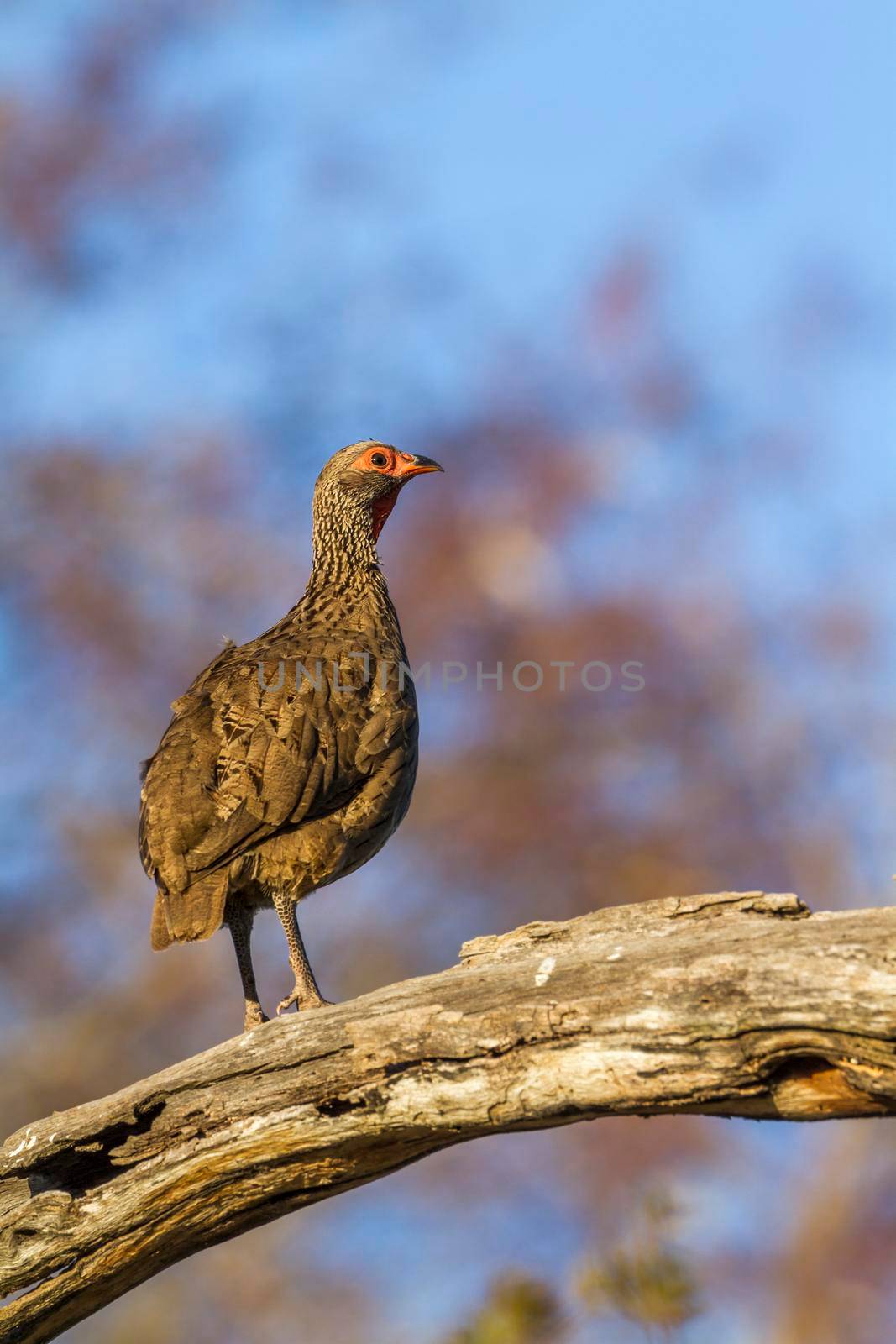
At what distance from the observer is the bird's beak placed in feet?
27.9

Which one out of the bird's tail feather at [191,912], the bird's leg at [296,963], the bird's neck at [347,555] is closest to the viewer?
the bird's tail feather at [191,912]

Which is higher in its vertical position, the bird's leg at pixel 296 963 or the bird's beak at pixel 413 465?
the bird's beak at pixel 413 465

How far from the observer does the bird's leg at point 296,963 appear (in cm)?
636

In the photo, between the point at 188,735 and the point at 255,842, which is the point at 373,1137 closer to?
the point at 255,842

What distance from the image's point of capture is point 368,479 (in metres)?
8.44

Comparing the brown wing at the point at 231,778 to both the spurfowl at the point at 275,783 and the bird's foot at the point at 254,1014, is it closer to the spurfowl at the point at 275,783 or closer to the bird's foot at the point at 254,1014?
the spurfowl at the point at 275,783

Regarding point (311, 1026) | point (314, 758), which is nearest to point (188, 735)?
point (314, 758)

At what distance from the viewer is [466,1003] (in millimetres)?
4629

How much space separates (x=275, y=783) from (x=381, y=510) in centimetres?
273

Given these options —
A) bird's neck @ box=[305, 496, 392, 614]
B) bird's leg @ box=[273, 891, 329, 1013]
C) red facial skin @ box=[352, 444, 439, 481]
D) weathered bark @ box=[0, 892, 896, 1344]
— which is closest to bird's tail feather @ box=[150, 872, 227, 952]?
bird's leg @ box=[273, 891, 329, 1013]

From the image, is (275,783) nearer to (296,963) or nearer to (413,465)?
(296,963)

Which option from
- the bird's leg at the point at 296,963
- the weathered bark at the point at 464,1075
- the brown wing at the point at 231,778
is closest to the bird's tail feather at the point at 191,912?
the brown wing at the point at 231,778

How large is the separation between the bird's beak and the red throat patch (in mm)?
123

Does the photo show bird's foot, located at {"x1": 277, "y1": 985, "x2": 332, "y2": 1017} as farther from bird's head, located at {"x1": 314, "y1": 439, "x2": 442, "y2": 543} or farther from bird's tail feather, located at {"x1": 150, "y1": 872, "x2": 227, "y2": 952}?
→ bird's head, located at {"x1": 314, "y1": 439, "x2": 442, "y2": 543}
